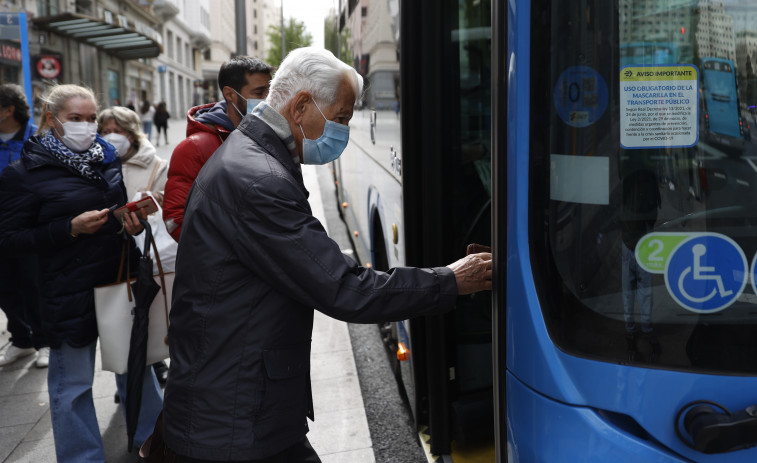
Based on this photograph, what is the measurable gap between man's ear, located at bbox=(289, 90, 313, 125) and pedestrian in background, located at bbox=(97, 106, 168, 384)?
2.27 metres

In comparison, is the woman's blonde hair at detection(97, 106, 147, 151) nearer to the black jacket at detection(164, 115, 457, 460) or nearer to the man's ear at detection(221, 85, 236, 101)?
the man's ear at detection(221, 85, 236, 101)

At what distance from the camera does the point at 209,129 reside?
3301 mm

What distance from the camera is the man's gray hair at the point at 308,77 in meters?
1.89

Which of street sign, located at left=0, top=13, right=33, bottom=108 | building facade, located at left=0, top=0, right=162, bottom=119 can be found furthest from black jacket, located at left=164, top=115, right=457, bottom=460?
building facade, located at left=0, top=0, right=162, bottom=119

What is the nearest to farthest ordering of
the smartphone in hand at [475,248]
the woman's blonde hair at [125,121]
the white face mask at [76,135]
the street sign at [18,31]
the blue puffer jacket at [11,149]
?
the smartphone in hand at [475,248] → the white face mask at [76,135] → the woman's blonde hair at [125,121] → the blue puffer jacket at [11,149] → the street sign at [18,31]

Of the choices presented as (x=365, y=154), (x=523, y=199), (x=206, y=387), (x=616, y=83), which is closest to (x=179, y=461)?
(x=206, y=387)

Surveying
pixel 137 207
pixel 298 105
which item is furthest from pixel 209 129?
pixel 298 105

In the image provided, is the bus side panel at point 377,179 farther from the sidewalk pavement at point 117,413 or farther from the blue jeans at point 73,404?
the blue jeans at point 73,404

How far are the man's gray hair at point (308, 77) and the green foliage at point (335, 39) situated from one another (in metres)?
4.24

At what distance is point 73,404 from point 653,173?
2663 mm

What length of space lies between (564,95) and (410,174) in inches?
41.0

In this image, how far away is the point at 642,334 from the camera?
5.58 ft

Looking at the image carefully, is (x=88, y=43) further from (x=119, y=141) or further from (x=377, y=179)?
(x=377, y=179)

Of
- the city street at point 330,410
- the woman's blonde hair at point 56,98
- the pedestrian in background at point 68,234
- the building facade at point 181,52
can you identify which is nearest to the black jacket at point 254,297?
the pedestrian in background at point 68,234
